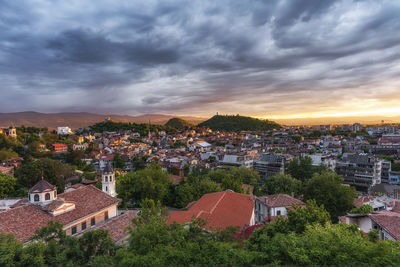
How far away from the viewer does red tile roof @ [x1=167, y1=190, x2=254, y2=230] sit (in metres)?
20.7

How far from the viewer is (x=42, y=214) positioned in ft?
63.0

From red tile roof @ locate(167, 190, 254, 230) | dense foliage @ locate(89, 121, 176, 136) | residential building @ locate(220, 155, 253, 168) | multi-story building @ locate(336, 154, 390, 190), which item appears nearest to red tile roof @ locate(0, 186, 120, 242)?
red tile roof @ locate(167, 190, 254, 230)

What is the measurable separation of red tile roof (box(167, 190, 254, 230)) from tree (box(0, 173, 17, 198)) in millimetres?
25371

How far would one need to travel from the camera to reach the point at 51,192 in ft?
70.9

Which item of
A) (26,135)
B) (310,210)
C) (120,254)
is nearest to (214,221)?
(310,210)

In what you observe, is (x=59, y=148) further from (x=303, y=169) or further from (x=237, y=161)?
(x=303, y=169)

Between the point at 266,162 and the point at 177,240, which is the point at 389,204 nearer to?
the point at 177,240

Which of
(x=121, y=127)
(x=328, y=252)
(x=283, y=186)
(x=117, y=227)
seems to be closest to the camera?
(x=328, y=252)

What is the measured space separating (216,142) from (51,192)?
10823 cm

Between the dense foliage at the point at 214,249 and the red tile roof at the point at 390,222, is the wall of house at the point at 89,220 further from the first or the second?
the red tile roof at the point at 390,222

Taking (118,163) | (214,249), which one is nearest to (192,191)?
(214,249)

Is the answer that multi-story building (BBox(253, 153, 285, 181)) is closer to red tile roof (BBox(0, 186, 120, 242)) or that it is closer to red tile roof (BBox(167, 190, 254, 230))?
red tile roof (BBox(167, 190, 254, 230))

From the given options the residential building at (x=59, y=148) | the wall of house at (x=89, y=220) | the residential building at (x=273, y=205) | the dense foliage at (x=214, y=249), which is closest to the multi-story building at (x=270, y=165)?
the residential building at (x=273, y=205)

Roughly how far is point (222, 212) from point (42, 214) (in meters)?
15.4
